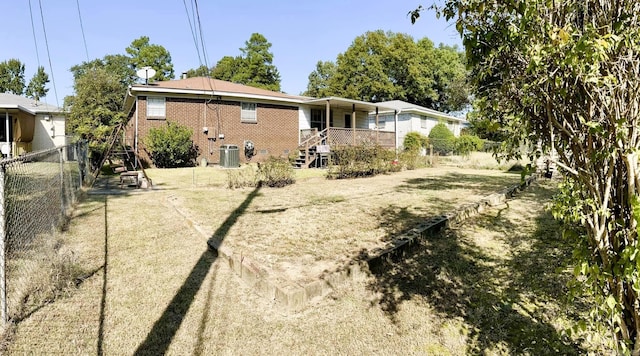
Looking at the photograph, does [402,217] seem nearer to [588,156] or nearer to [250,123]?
[588,156]

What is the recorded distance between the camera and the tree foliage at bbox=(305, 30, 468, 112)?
138ft

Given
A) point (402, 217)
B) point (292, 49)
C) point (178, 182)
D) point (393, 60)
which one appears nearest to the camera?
point (402, 217)

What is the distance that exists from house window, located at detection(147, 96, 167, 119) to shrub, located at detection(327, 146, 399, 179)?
8791 mm

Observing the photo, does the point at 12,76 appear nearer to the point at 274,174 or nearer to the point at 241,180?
the point at 241,180

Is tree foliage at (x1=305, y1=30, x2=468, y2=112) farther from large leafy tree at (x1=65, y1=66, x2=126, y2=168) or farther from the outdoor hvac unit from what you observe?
the outdoor hvac unit

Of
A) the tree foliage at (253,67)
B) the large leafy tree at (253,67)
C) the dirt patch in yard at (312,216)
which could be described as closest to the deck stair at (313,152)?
the dirt patch in yard at (312,216)

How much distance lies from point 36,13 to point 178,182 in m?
5.40

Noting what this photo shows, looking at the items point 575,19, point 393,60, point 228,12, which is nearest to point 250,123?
point 228,12

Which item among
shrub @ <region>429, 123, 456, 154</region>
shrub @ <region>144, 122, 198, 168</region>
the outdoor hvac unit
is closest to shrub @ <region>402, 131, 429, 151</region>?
shrub @ <region>429, 123, 456, 154</region>

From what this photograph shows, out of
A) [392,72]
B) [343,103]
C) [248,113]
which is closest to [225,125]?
[248,113]

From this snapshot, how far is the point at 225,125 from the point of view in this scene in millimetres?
18656

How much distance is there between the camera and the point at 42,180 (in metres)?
5.97

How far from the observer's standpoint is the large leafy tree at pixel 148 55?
50.0 m

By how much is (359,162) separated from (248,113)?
8.63 metres
